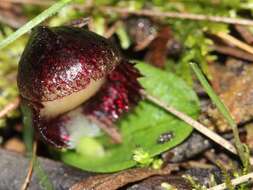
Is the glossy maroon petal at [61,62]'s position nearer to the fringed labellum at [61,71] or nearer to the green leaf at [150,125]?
the fringed labellum at [61,71]

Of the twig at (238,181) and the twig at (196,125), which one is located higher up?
the twig at (196,125)

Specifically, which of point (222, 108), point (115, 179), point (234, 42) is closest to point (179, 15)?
point (234, 42)

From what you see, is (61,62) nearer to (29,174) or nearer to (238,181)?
(29,174)

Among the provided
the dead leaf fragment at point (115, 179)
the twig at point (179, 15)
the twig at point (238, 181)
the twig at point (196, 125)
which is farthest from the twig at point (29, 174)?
the twig at point (179, 15)

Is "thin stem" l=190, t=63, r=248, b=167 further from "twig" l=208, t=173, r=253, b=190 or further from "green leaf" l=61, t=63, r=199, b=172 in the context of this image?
"green leaf" l=61, t=63, r=199, b=172

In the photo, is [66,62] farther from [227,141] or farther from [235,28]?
[235,28]
